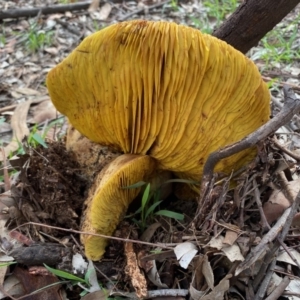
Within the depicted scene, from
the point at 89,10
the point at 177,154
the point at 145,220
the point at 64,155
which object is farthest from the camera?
the point at 89,10

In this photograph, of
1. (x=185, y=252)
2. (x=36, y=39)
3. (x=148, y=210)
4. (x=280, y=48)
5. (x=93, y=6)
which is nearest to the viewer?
(x=185, y=252)

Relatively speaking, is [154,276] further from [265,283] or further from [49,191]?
[49,191]

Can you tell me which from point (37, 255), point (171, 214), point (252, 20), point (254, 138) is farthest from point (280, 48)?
point (37, 255)

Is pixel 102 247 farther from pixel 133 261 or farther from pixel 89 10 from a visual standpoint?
pixel 89 10

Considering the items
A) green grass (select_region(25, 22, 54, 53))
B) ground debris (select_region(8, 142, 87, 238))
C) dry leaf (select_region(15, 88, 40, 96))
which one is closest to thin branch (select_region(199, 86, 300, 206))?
ground debris (select_region(8, 142, 87, 238))

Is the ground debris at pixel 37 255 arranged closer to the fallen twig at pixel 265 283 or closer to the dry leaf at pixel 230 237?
the dry leaf at pixel 230 237

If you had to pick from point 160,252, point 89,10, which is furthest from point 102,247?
point 89,10

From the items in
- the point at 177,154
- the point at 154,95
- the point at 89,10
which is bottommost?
the point at 89,10

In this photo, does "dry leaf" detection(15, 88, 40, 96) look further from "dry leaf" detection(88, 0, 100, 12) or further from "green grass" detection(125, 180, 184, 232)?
"green grass" detection(125, 180, 184, 232)
